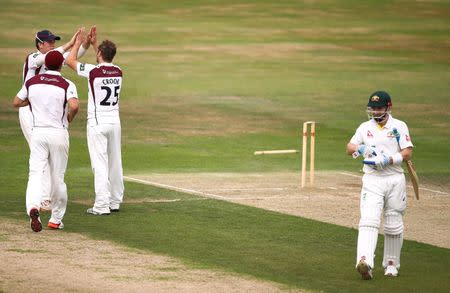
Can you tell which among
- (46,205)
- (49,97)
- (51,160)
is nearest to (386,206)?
(51,160)

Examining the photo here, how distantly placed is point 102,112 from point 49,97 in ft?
5.19

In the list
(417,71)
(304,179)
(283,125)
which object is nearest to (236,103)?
(283,125)

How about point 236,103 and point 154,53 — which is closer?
point 236,103

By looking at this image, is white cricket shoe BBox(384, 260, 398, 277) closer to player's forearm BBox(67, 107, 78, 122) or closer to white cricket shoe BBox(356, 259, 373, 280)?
white cricket shoe BBox(356, 259, 373, 280)

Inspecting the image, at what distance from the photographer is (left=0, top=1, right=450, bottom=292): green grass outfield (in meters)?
15.6

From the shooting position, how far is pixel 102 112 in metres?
17.6

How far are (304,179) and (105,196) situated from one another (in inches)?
190

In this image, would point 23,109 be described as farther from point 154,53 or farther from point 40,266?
point 154,53

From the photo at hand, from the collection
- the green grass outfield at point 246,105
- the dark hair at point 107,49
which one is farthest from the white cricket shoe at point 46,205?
the dark hair at point 107,49

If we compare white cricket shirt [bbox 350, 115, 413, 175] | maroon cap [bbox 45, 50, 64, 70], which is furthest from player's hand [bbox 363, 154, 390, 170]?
maroon cap [bbox 45, 50, 64, 70]

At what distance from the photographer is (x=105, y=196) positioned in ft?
57.7

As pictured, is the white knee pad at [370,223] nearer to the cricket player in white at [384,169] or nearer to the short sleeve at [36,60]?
the cricket player in white at [384,169]

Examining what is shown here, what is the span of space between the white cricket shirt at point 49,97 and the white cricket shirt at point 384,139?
403cm

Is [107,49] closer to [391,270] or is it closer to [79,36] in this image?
[79,36]
